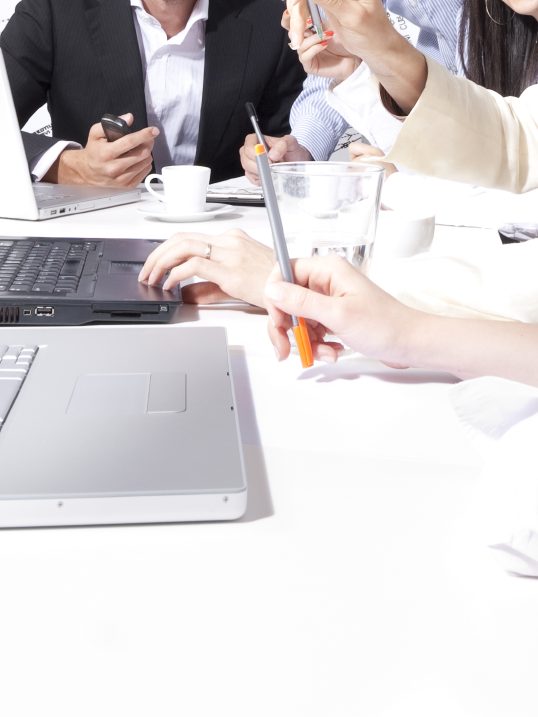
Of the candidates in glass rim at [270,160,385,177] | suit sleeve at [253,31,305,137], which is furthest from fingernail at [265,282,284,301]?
suit sleeve at [253,31,305,137]

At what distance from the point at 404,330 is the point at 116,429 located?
205mm

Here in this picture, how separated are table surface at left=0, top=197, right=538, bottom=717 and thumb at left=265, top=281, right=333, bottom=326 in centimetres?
8

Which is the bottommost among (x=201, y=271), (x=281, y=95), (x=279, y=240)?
(x=281, y=95)

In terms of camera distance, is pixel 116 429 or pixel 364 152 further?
pixel 364 152

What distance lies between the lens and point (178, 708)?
0.93 feet

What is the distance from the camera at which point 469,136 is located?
3.00 feet

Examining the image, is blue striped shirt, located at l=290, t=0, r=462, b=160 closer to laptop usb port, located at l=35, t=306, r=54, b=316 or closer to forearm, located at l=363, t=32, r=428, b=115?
forearm, located at l=363, t=32, r=428, b=115

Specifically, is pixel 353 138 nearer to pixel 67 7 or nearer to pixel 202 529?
pixel 67 7

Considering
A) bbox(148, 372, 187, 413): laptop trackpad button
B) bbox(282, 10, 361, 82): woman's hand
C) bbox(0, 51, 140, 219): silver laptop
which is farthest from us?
bbox(282, 10, 361, 82): woman's hand

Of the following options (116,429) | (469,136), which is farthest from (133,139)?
(116,429)

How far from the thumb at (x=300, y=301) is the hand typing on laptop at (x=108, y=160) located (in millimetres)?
990

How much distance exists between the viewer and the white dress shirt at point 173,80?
210cm

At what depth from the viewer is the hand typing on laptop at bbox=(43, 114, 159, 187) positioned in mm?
Result: 1475

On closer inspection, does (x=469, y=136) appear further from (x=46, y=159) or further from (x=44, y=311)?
(x=46, y=159)
